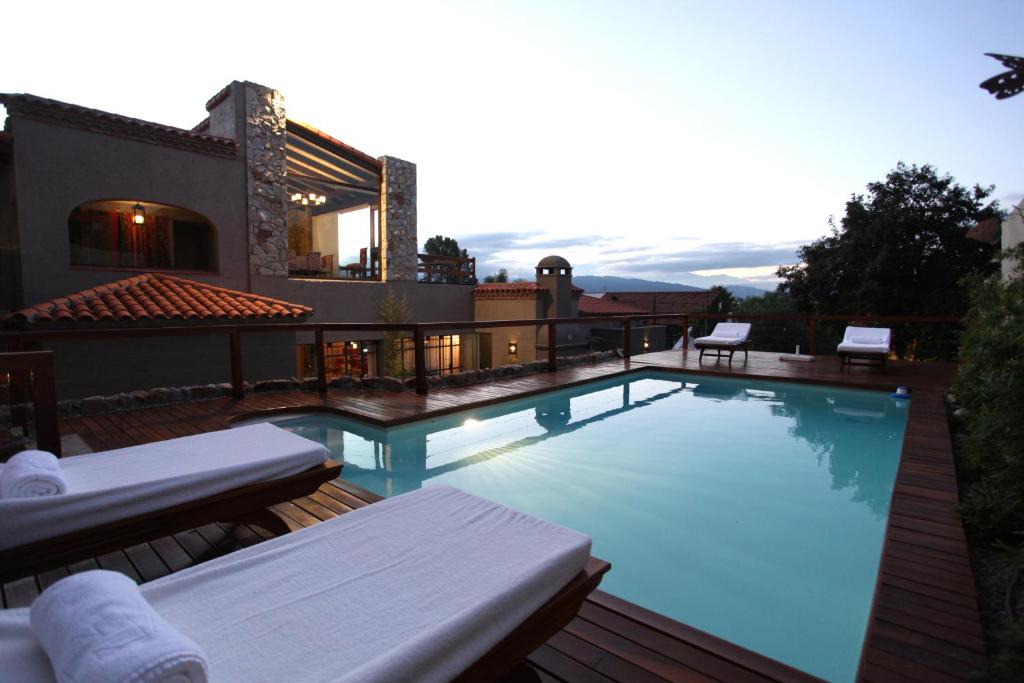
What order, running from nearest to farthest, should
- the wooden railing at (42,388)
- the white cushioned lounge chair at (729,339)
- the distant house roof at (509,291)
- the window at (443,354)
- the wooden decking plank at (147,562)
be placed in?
1. the wooden decking plank at (147,562)
2. the wooden railing at (42,388)
3. the white cushioned lounge chair at (729,339)
4. the window at (443,354)
5. the distant house roof at (509,291)

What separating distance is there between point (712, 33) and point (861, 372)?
597 cm

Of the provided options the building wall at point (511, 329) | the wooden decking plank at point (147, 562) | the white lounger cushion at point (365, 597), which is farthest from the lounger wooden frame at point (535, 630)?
the building wall at point (511, 329)

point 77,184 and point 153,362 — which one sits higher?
point 77,184

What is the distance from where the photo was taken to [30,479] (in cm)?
209

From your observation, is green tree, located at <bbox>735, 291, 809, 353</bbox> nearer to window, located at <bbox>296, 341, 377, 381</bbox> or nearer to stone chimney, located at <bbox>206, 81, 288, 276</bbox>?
window, located at <bbox>296, 341, 377, 381</bbox>

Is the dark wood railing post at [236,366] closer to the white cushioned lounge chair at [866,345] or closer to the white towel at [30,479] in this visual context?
the white towel at [30,479]

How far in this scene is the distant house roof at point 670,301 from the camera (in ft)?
123

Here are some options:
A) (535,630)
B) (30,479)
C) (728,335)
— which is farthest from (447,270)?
(535,630)

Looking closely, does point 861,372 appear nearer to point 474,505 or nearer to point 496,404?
point 496,404

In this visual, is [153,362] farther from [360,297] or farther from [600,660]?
[600,660]

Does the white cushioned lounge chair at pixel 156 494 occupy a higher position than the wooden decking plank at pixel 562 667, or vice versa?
the white cushioned lounge chair at pixel 156 494

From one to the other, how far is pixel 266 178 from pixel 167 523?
33.0 ft

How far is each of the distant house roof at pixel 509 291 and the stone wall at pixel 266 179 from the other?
620cm

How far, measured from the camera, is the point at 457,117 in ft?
41.8
